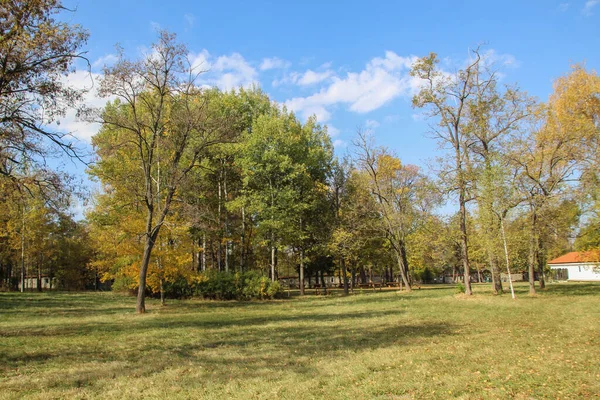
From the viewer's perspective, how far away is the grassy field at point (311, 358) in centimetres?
604

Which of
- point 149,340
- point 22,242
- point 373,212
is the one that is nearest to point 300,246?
point 373,212

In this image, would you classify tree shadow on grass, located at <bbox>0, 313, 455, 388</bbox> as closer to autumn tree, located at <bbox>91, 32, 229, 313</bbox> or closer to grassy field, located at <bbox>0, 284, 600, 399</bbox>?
grassy field, located at <bbox>0, 284, 600, 399</bbox>

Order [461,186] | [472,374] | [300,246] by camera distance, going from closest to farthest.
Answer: [472,374], [461,186], [300,246]

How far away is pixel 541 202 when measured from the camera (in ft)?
70.9

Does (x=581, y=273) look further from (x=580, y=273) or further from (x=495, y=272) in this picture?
(x=495, y=272)

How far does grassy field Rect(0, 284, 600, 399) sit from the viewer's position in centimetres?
604

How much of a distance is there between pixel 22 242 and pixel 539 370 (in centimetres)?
4094

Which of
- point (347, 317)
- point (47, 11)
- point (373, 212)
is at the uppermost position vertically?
point (47, 11)

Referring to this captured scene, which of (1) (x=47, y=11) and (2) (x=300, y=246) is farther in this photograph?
(2) (x=300, y=246)

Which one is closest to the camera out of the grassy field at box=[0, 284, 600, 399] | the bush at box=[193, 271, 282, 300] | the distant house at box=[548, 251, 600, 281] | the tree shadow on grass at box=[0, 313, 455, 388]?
the grassy field at box=[0, 284, 600, 399]

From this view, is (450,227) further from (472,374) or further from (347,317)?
(472,374)

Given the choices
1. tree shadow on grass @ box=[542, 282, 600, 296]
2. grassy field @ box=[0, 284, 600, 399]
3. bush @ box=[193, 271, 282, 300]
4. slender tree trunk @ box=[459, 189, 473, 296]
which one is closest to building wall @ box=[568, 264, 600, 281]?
tree shadow on grass @ box=[542, 282, 600, 296]

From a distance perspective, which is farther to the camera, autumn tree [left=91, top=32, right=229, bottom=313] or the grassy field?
autumn tree [left=91, top=32, right=229, bottom=313]

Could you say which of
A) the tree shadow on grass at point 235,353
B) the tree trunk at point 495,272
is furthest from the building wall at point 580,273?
the tree shadow on grass at point 235,353
